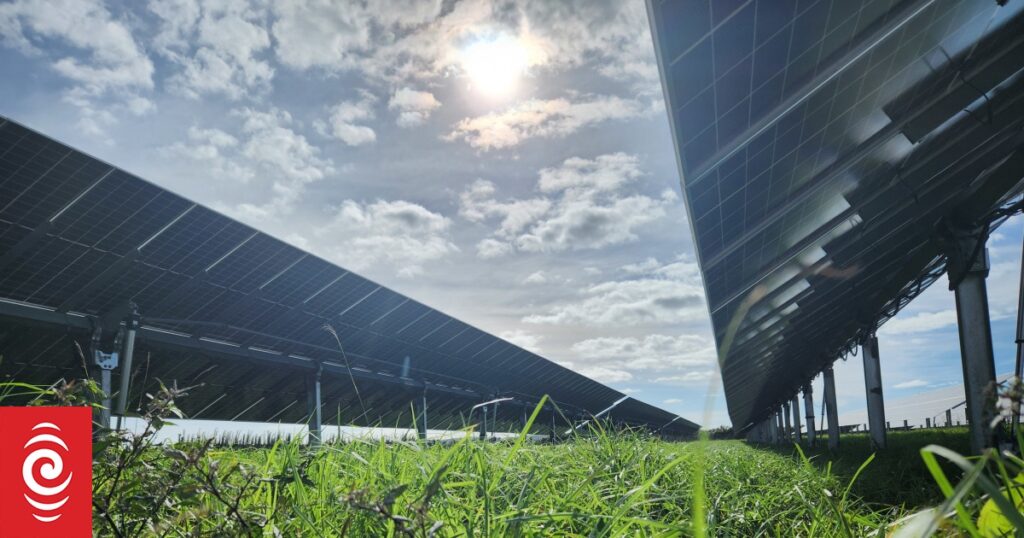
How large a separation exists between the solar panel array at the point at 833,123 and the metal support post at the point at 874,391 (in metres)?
4.47

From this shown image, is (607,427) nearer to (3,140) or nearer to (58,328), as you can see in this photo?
(3,140)

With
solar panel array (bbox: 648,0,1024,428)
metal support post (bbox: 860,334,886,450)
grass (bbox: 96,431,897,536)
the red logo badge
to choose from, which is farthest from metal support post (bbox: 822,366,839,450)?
the red logo badge

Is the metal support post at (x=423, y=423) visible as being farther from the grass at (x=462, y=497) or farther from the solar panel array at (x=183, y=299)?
the solar panel array at (x=183, y=299)

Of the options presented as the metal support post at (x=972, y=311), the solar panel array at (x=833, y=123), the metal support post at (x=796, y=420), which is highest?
the solar panel array at (x=833, y=123)

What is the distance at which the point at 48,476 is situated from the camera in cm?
234

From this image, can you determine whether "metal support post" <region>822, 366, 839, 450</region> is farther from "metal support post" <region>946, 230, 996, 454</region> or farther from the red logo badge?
the red logo badge

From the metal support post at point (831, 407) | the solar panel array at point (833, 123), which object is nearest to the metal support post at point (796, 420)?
the metal support post at point (831, 407)

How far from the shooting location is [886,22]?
6.87 m

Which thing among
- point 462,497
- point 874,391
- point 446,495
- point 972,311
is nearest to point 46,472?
point 446,495

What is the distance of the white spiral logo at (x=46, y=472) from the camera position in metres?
→ 2.30

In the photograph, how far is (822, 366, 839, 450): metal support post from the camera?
22248 mm

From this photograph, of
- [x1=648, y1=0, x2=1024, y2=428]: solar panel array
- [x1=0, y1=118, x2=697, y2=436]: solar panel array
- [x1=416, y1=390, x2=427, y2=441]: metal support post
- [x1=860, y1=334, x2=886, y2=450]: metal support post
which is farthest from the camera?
[x1=860, y1=334, x2=886, y2=450]: metal support post

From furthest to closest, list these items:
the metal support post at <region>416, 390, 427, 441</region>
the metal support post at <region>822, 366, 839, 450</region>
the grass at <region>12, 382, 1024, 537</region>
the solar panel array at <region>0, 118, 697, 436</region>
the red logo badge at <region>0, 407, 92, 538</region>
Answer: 1. the metal support post at <region>822, 366, 839, 450</region>
2. the solar panel array at <region>0, 118, 697, 436</region>
3. the metal support post at <region>416, 390, 427, 441</region>
4. the red logo badge at <region>0, 407, 92, 538</region>
5. the grass at <region>12, 382, 1024, 537</region>

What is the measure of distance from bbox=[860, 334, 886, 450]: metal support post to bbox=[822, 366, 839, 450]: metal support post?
A: 3.21 meters
